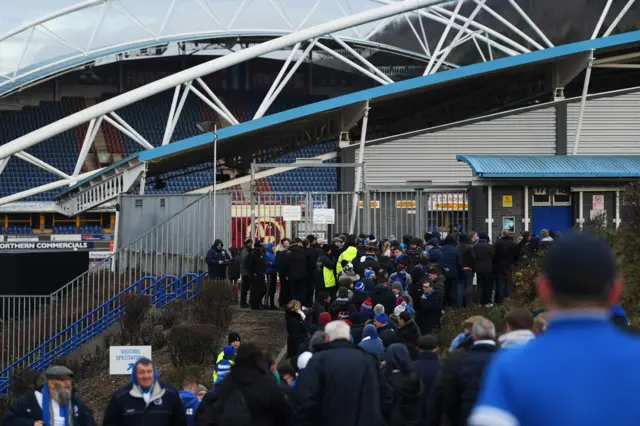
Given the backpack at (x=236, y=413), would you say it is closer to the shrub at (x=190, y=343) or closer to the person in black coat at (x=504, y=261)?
the shrub at (x=190, y=343)

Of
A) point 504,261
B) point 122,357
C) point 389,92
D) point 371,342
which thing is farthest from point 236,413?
point 389,92

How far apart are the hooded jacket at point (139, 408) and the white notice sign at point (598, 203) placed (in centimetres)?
2326

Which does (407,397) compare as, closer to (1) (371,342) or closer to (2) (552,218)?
(1) (371,342)

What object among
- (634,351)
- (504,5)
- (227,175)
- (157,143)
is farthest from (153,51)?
(634,351)

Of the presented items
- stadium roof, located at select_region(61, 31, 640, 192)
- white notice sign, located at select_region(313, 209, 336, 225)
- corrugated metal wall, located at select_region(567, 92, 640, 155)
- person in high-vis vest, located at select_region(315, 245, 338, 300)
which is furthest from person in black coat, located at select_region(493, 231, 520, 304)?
corrugated metal wall, located at select_region(567, 92, 640, 155)

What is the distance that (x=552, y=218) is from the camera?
97.2 feet

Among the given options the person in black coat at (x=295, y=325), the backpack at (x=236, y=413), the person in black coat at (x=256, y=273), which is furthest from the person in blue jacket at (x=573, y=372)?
the person in black coat at (x=256, y=273)

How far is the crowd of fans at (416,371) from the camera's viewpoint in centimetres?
292

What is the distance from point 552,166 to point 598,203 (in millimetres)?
1697

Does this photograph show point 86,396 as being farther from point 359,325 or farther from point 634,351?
point 634,351

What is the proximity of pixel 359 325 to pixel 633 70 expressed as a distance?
1059 inches

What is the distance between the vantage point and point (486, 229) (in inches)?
1146

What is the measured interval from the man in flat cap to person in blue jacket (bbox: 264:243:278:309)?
1298cm

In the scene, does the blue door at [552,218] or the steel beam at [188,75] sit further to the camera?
the steel beam at [188,75]
